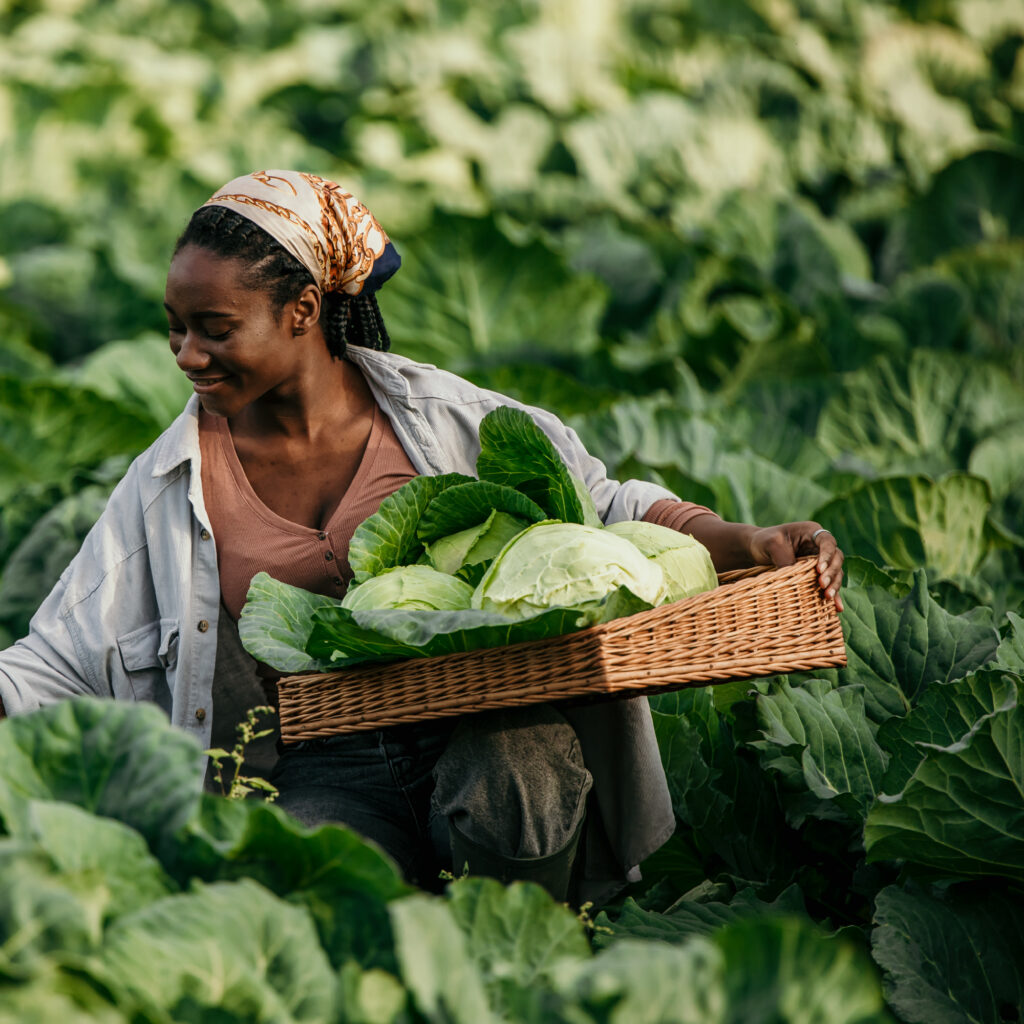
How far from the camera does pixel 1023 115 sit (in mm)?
9852

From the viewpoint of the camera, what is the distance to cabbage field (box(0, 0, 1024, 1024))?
4.93 feet

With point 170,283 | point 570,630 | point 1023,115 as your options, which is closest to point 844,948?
point 570,630

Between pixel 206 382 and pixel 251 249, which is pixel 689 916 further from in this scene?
pixel 251 249

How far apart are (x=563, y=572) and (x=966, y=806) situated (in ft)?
2.60

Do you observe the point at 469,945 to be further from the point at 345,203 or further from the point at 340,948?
the point at 345,203

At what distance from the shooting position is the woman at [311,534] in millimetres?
2311

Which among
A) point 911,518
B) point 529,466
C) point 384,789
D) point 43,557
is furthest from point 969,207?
point 384,789

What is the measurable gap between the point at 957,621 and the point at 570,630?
122 cm

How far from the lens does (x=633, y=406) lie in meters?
4.27

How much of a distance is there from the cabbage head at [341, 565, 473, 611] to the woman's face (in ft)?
1.49

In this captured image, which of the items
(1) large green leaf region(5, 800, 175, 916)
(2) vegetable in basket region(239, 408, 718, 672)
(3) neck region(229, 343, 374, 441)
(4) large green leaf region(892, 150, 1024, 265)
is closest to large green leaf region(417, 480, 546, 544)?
(2) vegetable in basket region(239, 408, 718, 672)

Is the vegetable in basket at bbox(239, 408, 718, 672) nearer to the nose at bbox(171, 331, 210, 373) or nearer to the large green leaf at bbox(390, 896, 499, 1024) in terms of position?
the nose at bbox(171, 331, 210, 373)

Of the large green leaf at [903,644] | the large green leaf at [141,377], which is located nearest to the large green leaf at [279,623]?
the large green leaf at [903,644]

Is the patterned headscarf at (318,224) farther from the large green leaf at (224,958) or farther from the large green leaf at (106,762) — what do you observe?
the large green leaf at (224,958)
